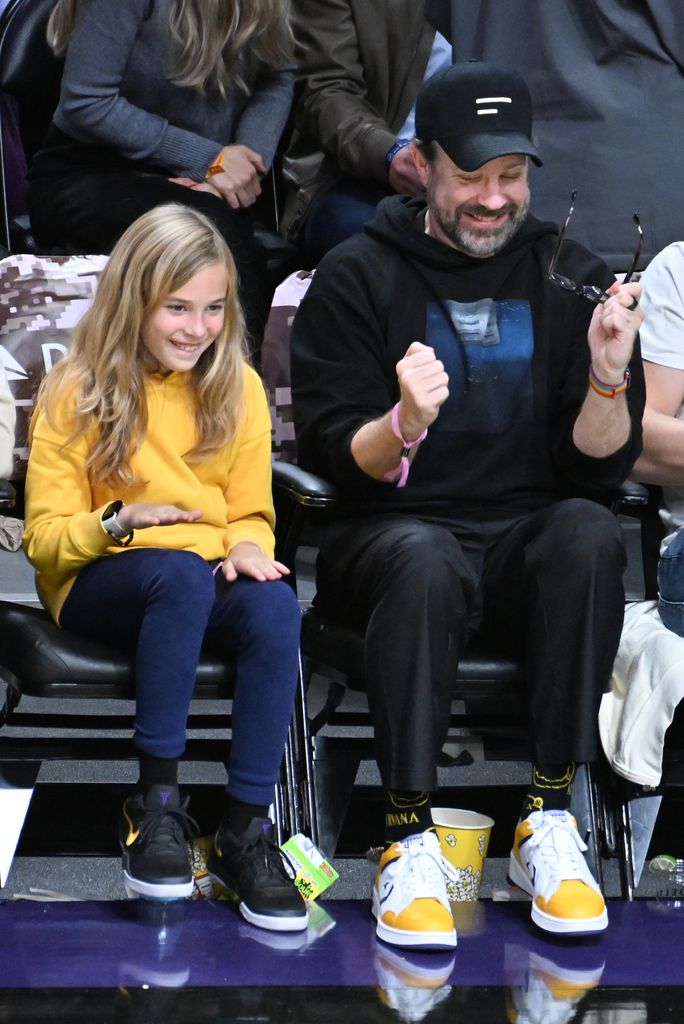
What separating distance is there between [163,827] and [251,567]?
1.37 ft

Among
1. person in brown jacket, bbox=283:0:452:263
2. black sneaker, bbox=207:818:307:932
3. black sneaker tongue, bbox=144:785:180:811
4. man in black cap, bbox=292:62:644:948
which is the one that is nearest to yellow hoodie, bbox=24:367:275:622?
man in black cap, bbox=292:62:644:948

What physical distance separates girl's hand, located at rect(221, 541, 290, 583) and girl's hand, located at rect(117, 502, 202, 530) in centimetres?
13

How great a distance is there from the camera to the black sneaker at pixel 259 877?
2211 mm

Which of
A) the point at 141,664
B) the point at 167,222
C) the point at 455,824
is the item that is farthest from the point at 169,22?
the point at 455,824

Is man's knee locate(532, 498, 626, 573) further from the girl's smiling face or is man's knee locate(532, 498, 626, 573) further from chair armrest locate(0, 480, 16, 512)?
chair armrest locate(0, 480, 16, 512)

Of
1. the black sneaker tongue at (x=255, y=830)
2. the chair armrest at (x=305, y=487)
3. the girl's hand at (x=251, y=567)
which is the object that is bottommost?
the black sneaker tongue at (x=255, y=830)

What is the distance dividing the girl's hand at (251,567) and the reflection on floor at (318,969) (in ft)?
1.64

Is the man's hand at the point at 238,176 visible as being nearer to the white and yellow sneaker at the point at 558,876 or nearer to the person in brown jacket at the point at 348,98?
the person in brown jacket at the point at 348,98

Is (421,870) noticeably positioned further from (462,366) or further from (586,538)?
(462,366)

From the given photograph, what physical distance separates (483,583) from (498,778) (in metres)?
A: 1.25

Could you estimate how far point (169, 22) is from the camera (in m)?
3.19

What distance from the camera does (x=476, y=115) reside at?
8.38 ft

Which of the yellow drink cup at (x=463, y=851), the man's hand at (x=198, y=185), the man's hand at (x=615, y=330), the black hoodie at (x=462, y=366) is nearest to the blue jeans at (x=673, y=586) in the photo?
the black hoodie at (x=462, y=366)

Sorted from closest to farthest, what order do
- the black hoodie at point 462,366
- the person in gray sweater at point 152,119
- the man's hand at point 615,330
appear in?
the man's hand at point 615,330 → the black hoodie at point 462,366 → the person in gray sweater at point 152,119
